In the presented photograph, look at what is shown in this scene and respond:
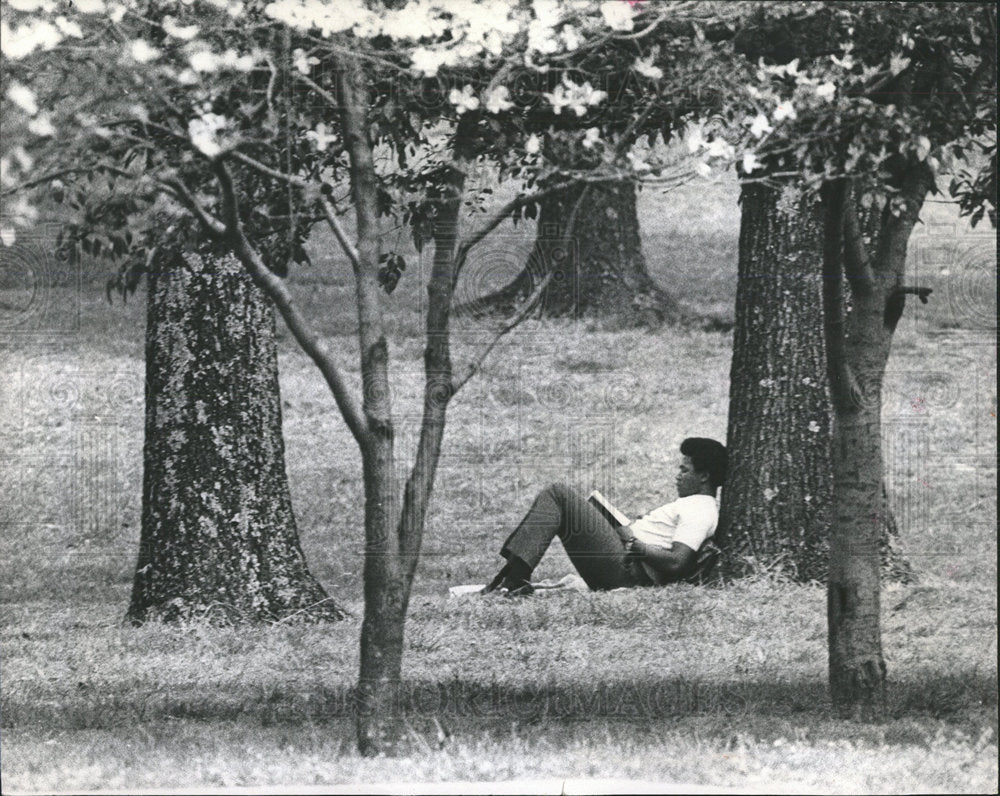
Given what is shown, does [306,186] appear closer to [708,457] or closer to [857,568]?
[857,568]

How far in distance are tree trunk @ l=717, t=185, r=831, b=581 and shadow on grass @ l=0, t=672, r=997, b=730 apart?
151 cm

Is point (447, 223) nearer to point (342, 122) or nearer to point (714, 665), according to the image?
point (342, 122)

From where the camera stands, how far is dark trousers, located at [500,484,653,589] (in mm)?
8383

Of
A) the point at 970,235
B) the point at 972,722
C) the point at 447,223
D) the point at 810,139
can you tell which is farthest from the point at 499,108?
the point at 970,235

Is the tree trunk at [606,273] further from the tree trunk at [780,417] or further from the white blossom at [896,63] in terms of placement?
the white blossom at [896,63]

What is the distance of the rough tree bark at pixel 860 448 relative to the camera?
6.38 metres

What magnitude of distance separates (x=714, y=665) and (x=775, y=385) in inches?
70.2

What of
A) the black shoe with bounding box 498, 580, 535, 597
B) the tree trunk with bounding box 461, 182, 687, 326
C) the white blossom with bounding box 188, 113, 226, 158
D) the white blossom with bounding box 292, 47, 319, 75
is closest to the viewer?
the white blossom with bounding box 188, 113, 226, 158

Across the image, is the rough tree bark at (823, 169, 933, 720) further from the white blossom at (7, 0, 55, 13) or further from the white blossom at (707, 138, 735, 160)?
the white blossom at (7, 0, 55, 13)

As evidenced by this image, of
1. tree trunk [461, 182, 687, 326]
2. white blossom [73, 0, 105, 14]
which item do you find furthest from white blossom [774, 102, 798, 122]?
tree trunk [461, 182, 687, 326]

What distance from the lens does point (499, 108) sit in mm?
5984

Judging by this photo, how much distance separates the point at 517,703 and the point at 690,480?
2.10m

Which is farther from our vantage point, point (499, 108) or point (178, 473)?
point (178, 473)

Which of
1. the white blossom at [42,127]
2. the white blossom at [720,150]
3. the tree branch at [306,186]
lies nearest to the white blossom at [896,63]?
the white blossom at [720,150]
